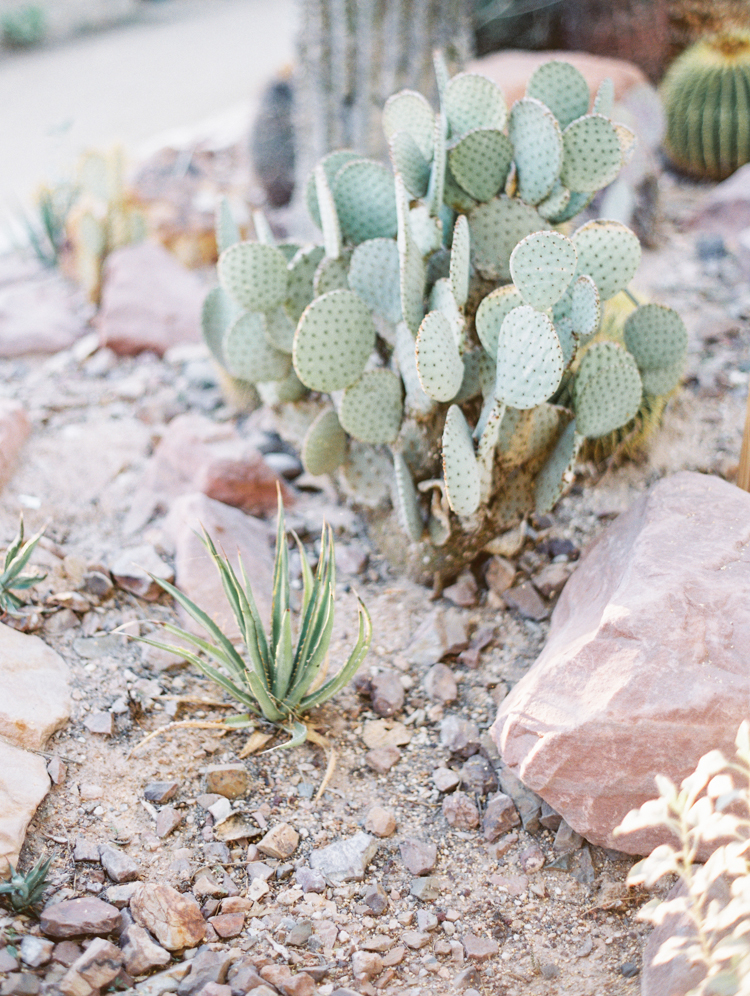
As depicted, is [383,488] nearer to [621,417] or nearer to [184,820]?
[621,417]

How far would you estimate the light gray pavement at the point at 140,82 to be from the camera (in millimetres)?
6199

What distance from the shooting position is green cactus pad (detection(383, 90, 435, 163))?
7.86ft

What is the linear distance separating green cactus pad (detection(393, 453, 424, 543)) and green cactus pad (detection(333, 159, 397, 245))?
0.63m

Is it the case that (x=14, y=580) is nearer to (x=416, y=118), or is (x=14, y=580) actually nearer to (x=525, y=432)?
(x=525, y=432)

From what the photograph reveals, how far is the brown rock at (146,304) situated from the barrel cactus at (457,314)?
1209mm

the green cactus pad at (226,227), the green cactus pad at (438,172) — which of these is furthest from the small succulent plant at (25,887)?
the green cactus pad at (226,227)

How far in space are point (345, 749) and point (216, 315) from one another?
4.98ft

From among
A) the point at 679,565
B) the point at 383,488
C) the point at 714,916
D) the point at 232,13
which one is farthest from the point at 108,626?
the point at 232,13

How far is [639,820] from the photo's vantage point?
48.6 inches

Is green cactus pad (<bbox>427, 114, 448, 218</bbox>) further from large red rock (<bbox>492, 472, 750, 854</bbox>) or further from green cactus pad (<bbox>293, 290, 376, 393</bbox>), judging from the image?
large red rock (<bbox>492, 472, 750, 854</bbox>)

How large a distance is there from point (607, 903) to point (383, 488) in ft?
4.01

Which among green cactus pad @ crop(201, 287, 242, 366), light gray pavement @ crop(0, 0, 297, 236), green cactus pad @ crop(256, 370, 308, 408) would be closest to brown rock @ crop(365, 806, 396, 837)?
green cactus pad @ crop(256, 370, 308, 408)

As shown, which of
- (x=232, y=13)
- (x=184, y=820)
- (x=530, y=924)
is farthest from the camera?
(x=232, y=13)

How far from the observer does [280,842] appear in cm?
183
